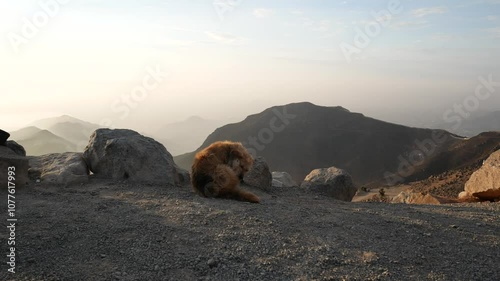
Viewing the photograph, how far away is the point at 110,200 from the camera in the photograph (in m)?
7.91

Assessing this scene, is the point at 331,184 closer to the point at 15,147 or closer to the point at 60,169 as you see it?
the point at 60,169

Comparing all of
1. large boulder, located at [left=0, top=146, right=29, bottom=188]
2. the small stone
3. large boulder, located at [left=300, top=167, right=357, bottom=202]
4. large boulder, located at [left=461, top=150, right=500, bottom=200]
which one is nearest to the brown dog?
the small stone

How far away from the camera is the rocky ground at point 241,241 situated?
4805 mm

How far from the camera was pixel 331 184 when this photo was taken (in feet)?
37.9

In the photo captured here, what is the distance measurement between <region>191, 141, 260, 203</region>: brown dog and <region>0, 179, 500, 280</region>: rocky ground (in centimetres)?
46

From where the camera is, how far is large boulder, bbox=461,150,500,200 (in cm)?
1065

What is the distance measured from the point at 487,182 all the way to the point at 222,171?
8.19m

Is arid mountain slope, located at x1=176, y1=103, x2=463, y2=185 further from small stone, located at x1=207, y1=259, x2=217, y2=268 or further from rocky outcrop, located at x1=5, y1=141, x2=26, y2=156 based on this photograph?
small stone, located at x1=207, y1=259, x2=217, y2=268

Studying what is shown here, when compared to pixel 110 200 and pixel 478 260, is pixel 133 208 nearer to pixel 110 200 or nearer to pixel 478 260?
pixel 110 200

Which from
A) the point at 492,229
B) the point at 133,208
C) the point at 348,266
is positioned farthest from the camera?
the point at 133,208

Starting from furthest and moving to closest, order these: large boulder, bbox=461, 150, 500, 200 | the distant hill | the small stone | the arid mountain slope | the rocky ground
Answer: the distant hill, the arid mountain slope, large boulder, bbox=461, 150, 500, 200, the small stone, the rocky ground

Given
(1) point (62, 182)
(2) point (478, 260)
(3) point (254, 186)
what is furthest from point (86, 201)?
(2) point (478, 260)

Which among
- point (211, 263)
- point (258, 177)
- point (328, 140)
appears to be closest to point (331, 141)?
point (328, 140)

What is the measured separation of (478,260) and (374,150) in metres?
77.4
